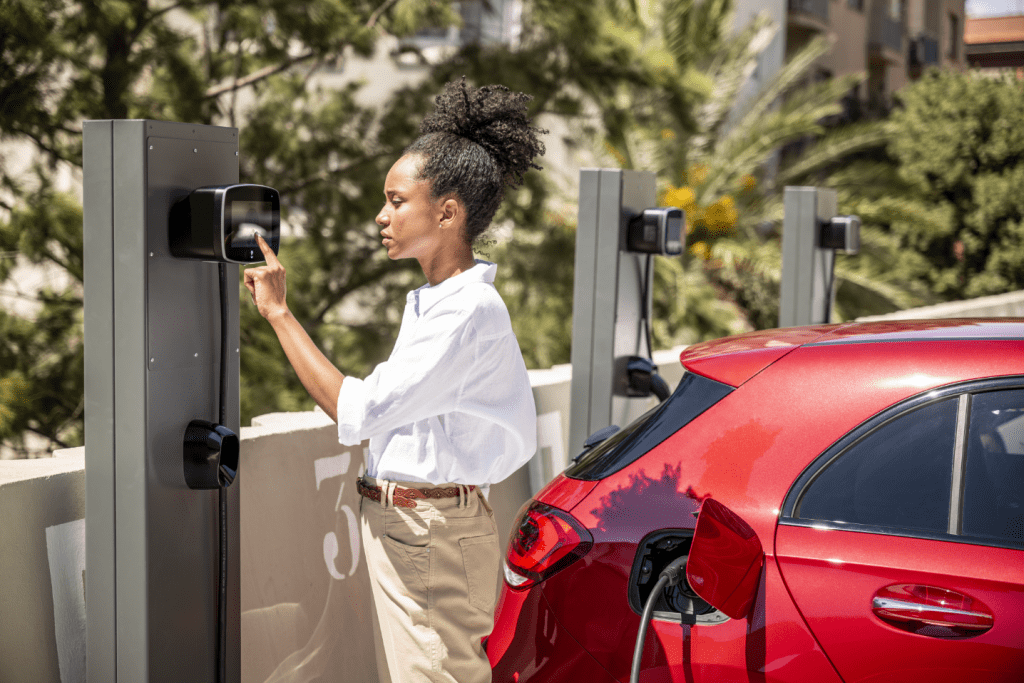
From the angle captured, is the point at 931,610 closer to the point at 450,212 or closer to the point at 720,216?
the point at 450,212

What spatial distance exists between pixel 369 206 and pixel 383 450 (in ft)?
22.6

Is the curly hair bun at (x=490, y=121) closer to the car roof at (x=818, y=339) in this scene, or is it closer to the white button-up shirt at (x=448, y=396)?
the white button-up shirt at (x=448, y=396)

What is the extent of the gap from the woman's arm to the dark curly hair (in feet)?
1.46

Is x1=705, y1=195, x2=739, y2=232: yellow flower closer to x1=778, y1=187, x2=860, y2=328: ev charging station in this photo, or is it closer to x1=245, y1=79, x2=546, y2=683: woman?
x1=778, y1=187, x2=860, y2=328: ev charging station

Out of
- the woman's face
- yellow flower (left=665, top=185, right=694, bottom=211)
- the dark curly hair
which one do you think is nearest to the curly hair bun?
A: the dark curly hair

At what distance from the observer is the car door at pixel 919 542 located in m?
2.03

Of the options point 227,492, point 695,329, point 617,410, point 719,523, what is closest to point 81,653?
point 227,492

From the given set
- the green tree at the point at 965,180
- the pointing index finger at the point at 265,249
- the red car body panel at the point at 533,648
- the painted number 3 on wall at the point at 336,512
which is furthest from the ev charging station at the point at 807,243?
the green tree at the point at 965,180

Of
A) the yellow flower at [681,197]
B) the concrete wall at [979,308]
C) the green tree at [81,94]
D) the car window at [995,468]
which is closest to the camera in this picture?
the car window at [995,468]

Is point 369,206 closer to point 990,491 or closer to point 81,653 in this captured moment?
point 81,653

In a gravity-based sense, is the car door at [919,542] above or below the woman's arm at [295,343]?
below

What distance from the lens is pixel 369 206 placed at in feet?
29.9

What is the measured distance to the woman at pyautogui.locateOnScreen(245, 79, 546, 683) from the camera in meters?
2.31

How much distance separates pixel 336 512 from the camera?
355cm
